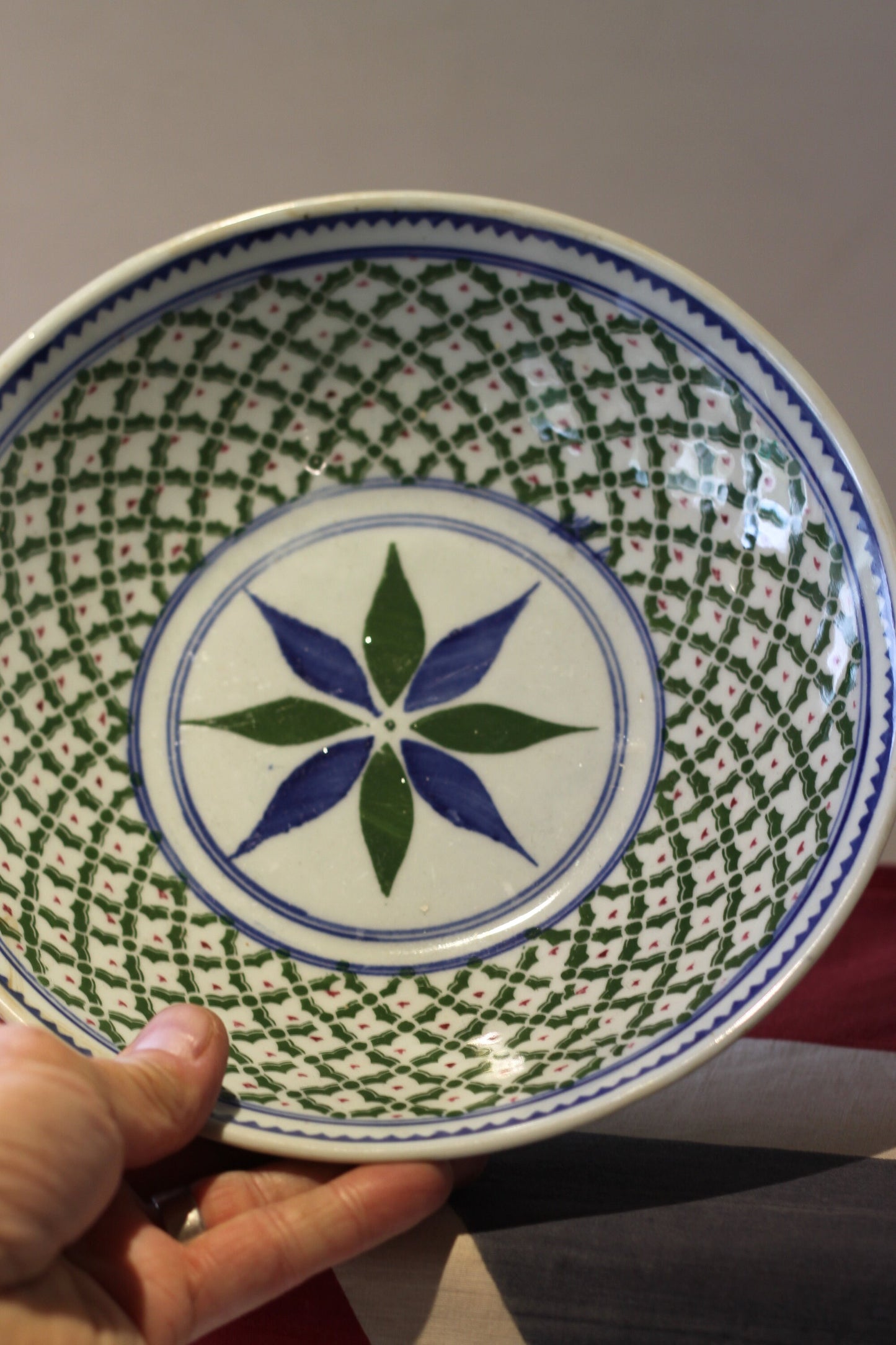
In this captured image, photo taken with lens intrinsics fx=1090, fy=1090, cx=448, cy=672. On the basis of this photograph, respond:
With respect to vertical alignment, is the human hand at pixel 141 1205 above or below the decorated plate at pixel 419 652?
below

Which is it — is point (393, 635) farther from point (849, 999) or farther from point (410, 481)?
point (849, 999)

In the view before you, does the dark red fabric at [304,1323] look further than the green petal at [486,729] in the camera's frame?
No

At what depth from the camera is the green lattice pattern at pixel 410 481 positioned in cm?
61

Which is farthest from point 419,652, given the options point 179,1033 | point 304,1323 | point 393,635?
point 304,1323

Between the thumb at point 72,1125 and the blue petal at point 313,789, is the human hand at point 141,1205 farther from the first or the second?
the blue petal at point 313,789

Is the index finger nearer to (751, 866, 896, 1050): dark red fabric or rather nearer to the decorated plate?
the decorated plate

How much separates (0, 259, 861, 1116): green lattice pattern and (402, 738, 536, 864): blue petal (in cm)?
8

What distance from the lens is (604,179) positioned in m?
0.83

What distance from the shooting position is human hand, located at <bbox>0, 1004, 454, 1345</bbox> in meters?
0.45

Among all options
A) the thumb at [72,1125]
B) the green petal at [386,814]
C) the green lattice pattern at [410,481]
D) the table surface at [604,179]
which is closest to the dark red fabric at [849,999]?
the table surface at [604,179]

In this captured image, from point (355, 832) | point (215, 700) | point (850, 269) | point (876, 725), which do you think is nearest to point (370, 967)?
point (355, 832)

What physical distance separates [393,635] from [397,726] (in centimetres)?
6

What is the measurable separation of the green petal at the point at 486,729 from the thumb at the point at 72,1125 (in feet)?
0.85

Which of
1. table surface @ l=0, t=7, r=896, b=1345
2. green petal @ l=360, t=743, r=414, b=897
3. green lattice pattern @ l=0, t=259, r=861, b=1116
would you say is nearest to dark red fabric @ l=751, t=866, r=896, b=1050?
table surface @ l=0, t=7, r=896, b=1345
